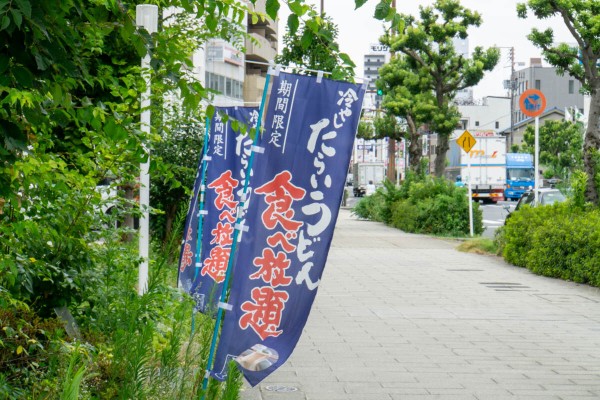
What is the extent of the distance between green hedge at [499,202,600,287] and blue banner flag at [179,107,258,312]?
7.44 metres

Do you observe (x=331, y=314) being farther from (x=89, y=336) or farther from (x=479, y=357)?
(x=89, y=336)

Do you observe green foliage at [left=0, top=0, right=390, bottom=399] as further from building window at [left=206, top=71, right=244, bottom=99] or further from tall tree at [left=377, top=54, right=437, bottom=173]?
building window at [left=206, top=71, right=244, bottom=99]

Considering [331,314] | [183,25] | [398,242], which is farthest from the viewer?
[398,242]

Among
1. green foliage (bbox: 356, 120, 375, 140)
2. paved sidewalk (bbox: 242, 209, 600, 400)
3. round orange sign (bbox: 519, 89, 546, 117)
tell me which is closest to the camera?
paved sidewalk (bbox: 242, 209, 600, 400)

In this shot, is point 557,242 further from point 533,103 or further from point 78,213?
point 78,213

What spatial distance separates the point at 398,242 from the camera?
2633 centimetres

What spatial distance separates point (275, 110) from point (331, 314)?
641 centimetres

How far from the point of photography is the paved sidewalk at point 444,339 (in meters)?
7.09

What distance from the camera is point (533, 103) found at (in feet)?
65.9

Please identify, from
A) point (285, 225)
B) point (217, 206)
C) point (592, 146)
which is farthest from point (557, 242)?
point (285, 225)

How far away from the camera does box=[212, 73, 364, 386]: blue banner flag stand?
518 centimetres

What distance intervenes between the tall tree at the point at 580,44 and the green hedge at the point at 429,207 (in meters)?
8.88

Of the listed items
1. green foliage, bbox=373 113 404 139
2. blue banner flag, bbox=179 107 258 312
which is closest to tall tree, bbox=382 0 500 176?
green foliage, bbox=373 113 404 139

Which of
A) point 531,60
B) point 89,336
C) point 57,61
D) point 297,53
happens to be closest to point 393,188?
point 297,53
